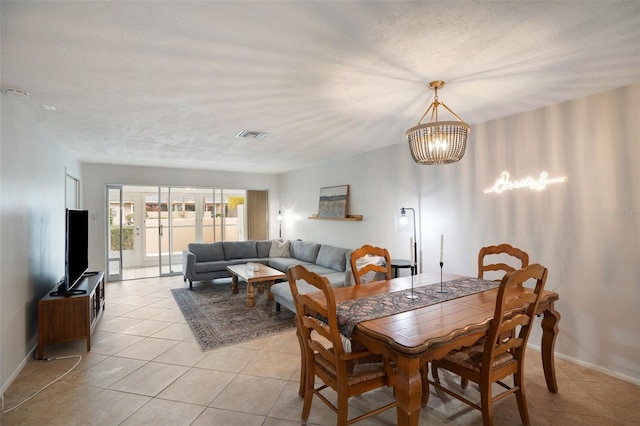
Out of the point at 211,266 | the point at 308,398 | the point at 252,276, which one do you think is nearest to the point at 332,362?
the point at 308,398

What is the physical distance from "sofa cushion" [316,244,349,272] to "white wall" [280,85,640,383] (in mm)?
1433

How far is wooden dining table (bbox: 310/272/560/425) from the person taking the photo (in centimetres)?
153

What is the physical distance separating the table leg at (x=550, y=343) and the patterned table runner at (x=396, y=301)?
0.42 meters

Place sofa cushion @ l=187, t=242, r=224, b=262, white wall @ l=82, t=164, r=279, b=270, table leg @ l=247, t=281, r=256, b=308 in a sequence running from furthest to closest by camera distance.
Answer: sofa cushion @ l=187, t=242, r=224, b=262 → white wall @ l=82, t=164, r=279, b=270 → table leg @ l=247, t=281, r=256, b=308

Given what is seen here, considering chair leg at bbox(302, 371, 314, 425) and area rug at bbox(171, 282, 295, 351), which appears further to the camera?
area rug at bbox(171, 282, 295, 351)

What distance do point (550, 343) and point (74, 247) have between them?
4534mm

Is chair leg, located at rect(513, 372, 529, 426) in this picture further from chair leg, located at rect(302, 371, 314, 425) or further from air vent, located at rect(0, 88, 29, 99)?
air vent, located at rect(0, 88, 29, 99)

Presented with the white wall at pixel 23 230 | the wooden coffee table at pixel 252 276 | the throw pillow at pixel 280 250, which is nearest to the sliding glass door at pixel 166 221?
the throw pillow at pixel 280 250

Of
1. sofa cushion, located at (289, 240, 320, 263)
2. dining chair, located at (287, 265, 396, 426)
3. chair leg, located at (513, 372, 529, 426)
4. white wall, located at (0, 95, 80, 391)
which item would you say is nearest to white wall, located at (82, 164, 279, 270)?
sofa cushion, located at (289, 240, 320, 263)

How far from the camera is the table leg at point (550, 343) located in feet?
7.66

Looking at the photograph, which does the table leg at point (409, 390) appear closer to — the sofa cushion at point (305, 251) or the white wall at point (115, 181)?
the sofa cushion at point (305, 251)

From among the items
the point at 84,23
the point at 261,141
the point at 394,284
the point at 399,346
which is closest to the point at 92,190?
the point at 261,141

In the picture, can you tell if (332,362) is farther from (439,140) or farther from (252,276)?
(252,276)

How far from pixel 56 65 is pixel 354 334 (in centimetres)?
260
